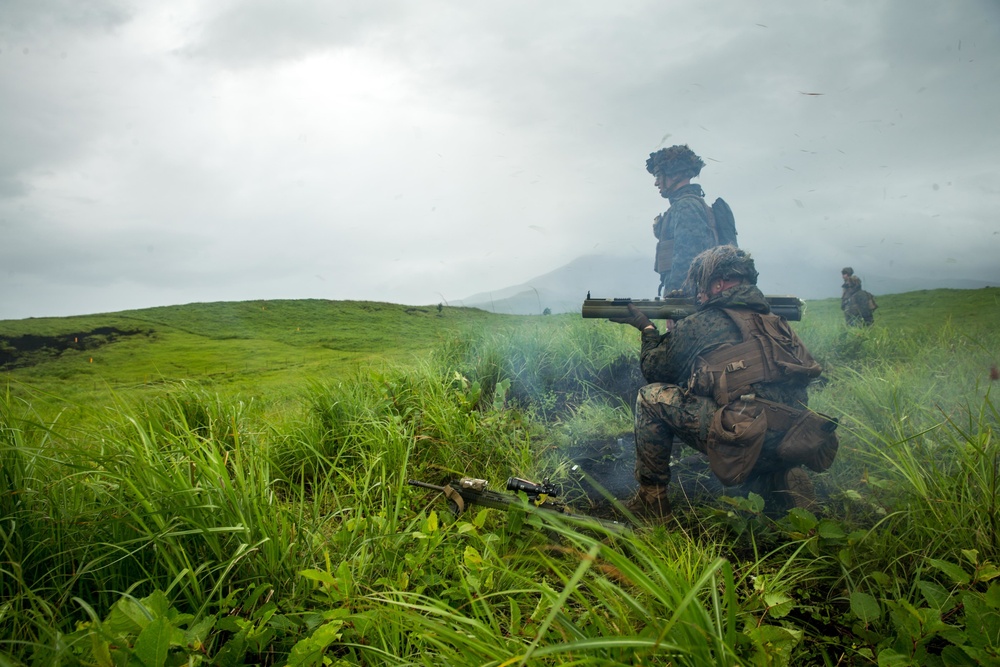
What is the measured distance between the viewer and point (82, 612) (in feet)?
7.31

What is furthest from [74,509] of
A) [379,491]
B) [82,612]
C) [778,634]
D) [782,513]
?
[782,513]

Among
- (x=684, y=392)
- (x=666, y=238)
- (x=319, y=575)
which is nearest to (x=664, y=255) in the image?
(x=666, y=238)

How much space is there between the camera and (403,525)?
3301 mm

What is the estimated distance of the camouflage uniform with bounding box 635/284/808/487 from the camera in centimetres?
347

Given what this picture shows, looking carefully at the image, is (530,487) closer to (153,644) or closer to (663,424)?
(663,424)

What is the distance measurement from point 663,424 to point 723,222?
3542 millimetres

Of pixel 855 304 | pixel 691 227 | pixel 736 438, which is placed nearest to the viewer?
pixel 736 438

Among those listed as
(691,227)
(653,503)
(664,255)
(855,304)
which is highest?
(691,227)

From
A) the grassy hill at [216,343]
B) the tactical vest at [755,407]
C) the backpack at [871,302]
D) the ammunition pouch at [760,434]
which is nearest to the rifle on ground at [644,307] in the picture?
the tactical vest at [755,407]

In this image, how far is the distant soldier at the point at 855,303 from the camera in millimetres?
6285

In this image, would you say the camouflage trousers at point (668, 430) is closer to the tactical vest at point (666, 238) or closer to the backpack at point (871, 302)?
the tactical vest at point (666, 238)

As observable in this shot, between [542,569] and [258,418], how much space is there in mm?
2732

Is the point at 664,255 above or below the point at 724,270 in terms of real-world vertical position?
above

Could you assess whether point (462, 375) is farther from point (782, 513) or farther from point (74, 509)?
point (74, 509)
